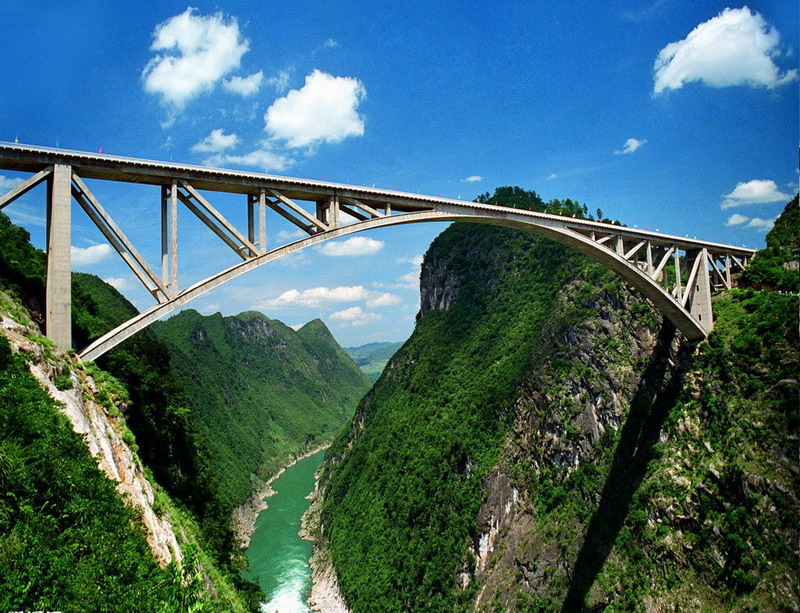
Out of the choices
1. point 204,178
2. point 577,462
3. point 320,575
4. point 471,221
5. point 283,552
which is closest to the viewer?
point 204,178

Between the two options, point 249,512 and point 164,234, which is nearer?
point 164,234

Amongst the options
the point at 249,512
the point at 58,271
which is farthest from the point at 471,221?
the point at 249,512

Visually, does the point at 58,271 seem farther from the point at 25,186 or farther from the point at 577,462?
the point at 577,462

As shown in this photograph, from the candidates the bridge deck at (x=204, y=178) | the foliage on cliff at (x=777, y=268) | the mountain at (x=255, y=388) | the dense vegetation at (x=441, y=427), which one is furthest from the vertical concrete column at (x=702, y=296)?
the mountain at (x=255, y=388)

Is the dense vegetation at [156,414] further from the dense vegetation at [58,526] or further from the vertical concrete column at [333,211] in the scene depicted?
the vertical concrete column at [333,211]

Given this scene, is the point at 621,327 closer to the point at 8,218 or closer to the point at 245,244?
the point at 245,244

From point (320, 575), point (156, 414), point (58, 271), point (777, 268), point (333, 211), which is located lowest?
point (320, 575)

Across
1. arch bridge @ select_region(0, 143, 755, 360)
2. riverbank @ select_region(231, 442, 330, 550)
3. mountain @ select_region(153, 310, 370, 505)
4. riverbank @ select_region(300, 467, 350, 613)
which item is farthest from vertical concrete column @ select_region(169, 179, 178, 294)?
mountain @ select_region(153, 310, 370, 505)
